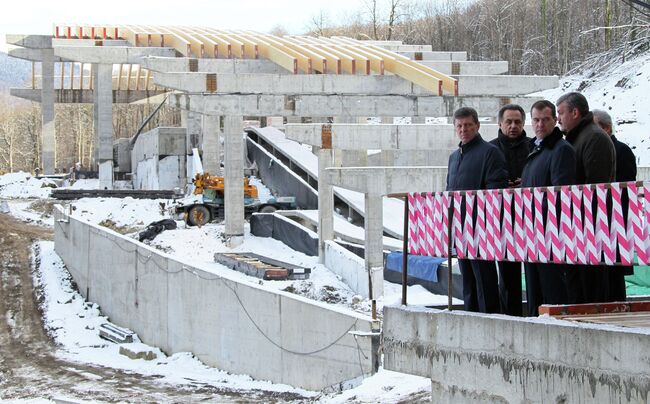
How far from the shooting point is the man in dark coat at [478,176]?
28.5 ft

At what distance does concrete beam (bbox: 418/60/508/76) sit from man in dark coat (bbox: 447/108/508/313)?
26.8m

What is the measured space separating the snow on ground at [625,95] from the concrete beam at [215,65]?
1171 cm

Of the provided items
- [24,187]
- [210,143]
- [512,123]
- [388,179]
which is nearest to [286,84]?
[388,179]

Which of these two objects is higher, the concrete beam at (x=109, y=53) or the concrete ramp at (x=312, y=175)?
the concrete beam at (x=109, y=53)

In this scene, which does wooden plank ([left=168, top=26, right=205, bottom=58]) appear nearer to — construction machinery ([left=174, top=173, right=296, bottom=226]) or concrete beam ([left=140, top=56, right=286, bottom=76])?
concrete beam ([left=140, top=56, right=286, bottom=76])

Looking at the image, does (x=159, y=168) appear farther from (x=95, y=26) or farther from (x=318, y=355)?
(x=318, y=355)

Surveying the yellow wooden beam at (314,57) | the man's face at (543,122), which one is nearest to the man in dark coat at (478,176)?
the man's face at (543,122)

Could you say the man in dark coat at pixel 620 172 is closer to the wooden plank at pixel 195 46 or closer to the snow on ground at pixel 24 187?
the wooden plank at pixel 195 46

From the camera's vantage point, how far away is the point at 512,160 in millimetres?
9180

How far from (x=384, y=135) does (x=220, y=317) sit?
25.7ft

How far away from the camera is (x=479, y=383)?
8.14 m

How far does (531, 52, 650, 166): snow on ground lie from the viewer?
33.2m

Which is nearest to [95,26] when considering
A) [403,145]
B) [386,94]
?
[386,94]

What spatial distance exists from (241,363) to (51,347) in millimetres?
6936
